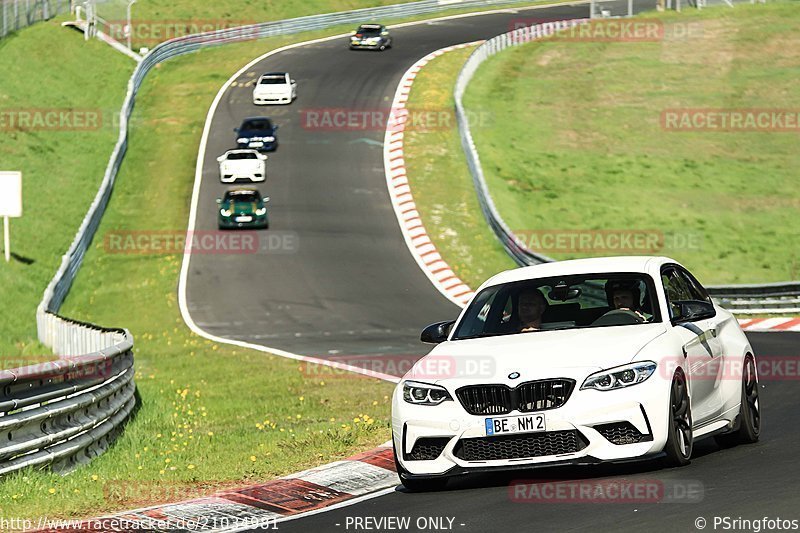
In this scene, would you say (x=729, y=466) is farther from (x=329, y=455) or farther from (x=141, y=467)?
(x=141, y=467)

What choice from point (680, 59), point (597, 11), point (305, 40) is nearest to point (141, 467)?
point (680, 59)

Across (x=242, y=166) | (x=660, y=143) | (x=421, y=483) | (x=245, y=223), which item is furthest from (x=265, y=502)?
(x=660, y=143)

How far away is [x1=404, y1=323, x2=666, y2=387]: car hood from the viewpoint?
10.1m

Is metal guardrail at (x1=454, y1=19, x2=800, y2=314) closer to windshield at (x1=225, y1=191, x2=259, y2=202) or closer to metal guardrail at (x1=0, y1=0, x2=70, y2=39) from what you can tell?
windshield at (x1=225, y1=191, x2=259, y2=202)

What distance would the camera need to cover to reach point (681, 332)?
36.1 ft

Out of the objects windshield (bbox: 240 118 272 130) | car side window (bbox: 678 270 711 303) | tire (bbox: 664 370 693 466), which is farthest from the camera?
windshield (bbox: 240 118 272 130)

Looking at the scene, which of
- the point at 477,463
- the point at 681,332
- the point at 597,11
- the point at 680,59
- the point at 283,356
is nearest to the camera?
the point at 477,463

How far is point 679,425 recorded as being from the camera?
1037 cm

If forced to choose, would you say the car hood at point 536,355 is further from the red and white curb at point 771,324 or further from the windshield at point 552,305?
the red and white curb at point 771,324

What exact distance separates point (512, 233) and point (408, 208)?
6.95 metres

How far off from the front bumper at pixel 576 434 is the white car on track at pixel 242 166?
1502 inches

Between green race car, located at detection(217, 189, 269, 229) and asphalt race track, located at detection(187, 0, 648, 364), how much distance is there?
2.01ft

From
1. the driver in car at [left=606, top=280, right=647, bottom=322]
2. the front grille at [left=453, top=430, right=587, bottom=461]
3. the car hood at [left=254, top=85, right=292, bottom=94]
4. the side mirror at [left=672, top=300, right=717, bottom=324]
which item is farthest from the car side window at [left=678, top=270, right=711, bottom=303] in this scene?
the car hood at [left=254, top=85, right=292, bottom=94]

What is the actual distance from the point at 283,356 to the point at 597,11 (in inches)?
2288
